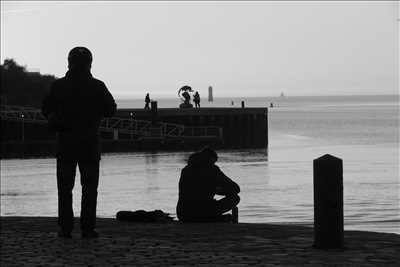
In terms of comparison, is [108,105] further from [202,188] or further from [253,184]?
[253,184]

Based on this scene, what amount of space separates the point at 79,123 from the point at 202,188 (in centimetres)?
235

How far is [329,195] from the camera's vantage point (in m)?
9.95

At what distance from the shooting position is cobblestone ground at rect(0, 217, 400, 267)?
9.24m

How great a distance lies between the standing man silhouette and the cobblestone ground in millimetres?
484

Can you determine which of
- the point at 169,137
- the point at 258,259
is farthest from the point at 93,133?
the point at 169,137

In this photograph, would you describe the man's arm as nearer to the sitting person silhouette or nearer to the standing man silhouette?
the standing man silhouette

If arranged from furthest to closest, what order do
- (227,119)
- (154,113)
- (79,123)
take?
1. (227,119)
2. (154,113)
3. (79,123)

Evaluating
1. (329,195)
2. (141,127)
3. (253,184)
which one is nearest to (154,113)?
(141,127)

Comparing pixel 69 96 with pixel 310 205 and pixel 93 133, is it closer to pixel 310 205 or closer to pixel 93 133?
pixel 93 133

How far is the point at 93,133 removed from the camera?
1089cm

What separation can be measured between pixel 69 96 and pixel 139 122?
6807 cm

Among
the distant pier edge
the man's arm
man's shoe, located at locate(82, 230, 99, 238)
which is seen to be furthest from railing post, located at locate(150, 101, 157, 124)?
the man's arm

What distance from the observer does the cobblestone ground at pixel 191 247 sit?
9.24 m

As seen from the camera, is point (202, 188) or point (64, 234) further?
point (202, 188)
